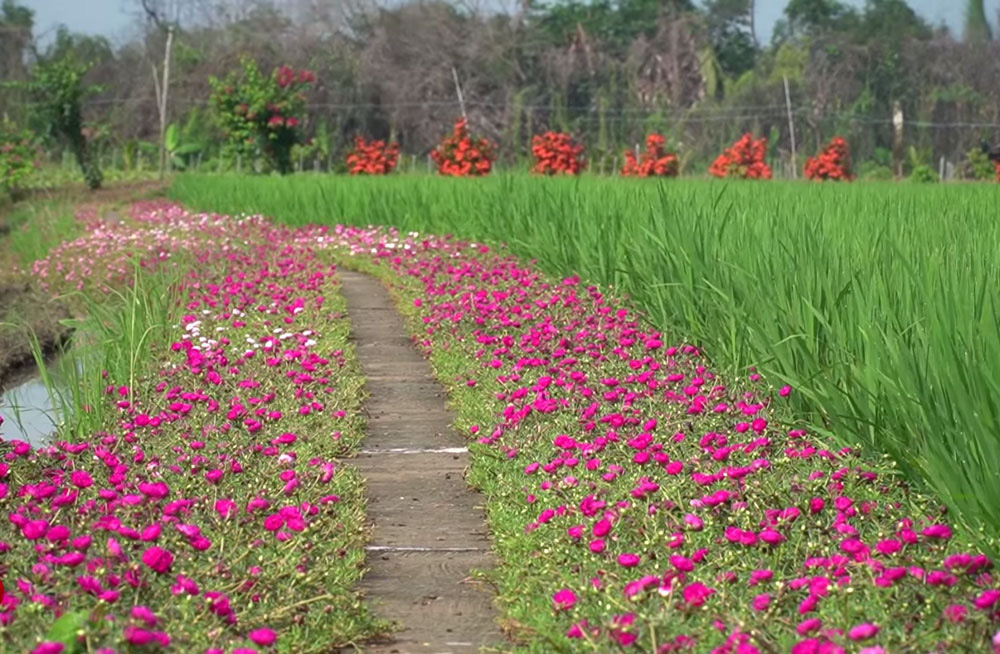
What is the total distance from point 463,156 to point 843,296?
52.6ft

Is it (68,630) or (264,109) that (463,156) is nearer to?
(264,109)

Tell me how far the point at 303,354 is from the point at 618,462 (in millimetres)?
2278

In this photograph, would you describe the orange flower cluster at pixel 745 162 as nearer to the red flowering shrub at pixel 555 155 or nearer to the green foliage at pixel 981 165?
the red flowering shrub at pixel 555 155

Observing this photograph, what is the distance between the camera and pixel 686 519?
3398mm

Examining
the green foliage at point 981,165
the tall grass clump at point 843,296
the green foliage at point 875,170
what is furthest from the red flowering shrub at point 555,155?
the tall grass clump at point 843,296

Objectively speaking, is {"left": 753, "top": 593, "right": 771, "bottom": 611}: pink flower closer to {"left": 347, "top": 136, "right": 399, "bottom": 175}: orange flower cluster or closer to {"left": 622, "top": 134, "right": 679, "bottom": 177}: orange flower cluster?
{"left": 622, "top": 134, "right": 679, "bottom": 177}: orange flower cluster

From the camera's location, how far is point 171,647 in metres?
2.81

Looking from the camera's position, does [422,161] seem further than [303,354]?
Yes

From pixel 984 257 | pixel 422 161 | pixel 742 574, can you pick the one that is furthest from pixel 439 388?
pixel 422 161

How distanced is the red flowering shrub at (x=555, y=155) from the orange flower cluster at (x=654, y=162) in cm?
75

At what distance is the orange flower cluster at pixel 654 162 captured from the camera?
19578mm

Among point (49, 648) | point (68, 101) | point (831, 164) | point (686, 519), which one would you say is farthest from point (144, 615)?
point (68, 101)

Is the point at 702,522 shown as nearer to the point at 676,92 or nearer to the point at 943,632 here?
the point at 943,632

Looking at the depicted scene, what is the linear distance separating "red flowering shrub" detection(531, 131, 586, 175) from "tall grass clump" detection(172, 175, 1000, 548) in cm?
1082
